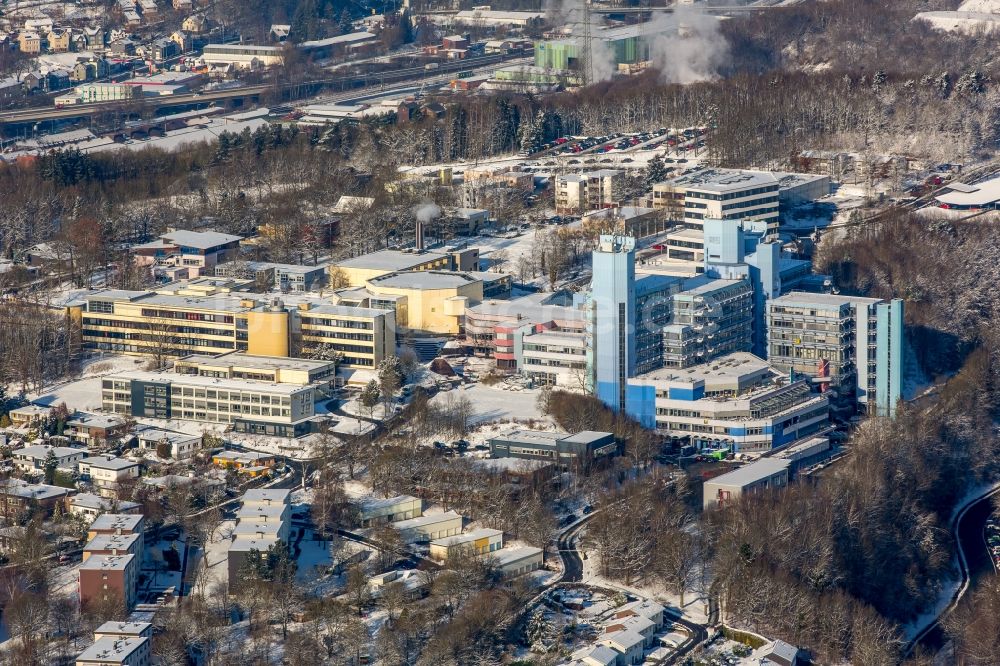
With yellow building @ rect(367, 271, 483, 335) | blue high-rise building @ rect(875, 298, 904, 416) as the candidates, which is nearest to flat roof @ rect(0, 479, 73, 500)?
yellow building @ rect(367, 271, 483, 335)

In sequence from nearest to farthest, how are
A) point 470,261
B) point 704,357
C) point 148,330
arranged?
point 704,357 → point 148,330 → point 470,261

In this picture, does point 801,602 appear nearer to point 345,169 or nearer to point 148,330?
point 148,330

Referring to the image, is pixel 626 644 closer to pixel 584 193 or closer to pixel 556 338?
pixel 556 338

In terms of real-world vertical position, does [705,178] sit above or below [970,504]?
above

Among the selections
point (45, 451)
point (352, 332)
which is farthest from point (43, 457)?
point (352, 332)

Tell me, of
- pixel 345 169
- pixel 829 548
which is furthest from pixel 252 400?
pixel 345 169

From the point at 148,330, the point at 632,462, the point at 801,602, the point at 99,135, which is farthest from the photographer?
the point at 99,135
